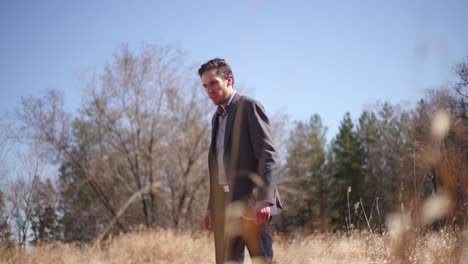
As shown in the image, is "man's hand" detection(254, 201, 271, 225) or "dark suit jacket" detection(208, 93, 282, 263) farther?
"dark suit jacket" detection(208, 93, 282, 263)

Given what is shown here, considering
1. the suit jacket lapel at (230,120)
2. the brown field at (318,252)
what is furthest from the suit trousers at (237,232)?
the brown field at (318,252)

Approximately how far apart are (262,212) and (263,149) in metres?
0.40

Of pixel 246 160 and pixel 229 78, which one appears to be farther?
pixel 229 78

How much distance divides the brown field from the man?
0.92 metres

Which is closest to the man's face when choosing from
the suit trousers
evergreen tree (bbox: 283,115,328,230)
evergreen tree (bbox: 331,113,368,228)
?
the suit trousers

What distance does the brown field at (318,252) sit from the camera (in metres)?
2.65

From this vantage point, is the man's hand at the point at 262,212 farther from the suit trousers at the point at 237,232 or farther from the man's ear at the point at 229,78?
the man's ear at the point at 229,78

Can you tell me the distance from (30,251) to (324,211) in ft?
79.0

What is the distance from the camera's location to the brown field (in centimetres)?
265

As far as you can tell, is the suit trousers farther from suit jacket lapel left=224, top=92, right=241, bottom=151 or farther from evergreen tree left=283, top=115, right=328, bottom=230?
evergreen tree left=283, top=115, right=328, bottom=230

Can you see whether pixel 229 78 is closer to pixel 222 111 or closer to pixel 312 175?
pixel 222 111

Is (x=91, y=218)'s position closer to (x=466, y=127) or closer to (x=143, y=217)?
(x=143, y=217)

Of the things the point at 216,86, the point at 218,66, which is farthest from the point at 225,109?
the point at 218,66

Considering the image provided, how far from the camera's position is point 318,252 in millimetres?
4266
